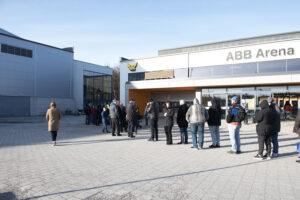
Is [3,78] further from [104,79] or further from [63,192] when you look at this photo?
[63,192]

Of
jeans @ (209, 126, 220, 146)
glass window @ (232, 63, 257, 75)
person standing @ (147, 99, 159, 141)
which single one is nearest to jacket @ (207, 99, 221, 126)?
jeans @ (209, 126, 220, 146)

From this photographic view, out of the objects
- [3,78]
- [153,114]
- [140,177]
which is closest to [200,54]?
[153,114]

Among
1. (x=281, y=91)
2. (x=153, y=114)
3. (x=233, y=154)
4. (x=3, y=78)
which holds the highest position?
(x=3, y=78)

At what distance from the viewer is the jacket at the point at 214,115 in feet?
27.3

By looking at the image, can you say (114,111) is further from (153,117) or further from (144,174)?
(144,174)

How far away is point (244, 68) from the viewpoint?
2022 centimetres

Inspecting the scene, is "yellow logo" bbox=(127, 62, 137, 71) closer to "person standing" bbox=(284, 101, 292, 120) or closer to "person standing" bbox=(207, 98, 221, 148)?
"person standing" bbox=(284, 101, 292, 120)

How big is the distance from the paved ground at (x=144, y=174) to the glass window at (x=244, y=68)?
13.4 metres

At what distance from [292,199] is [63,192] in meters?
3.76

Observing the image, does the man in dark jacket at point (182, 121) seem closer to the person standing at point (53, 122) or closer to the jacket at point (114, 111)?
the jacket at point (114, 111)

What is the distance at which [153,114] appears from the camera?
9930 mm

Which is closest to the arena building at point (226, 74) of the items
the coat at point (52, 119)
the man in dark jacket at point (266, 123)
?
the man in dark jacket at point (266, 123)

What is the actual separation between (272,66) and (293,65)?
145cm

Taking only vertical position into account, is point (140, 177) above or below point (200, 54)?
below
